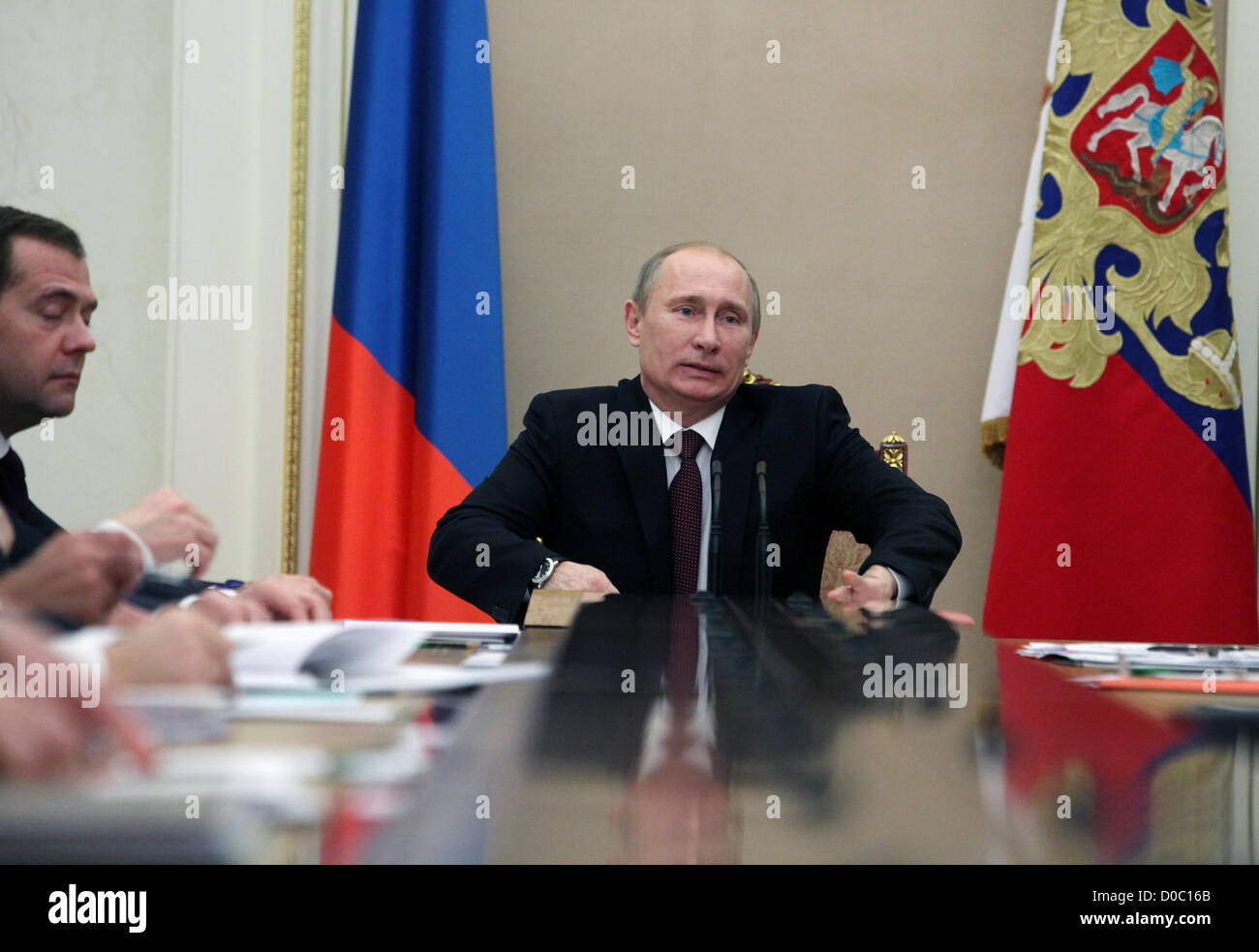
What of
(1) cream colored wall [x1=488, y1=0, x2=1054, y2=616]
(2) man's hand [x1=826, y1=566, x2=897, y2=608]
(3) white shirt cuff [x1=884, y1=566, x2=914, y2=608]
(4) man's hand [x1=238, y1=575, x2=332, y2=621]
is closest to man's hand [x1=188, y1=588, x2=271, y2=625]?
(4) man's hand [x1=238, y1=575, x2=332, y2=621]

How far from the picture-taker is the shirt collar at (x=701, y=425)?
2748mm

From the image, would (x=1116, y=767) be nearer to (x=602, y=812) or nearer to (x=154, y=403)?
(x=602, y=812)

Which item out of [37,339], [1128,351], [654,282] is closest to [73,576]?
[37,339]

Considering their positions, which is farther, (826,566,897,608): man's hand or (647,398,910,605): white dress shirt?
(647,398,910,605): white dress shirt

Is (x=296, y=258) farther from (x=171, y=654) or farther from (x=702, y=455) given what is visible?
(x=171, y=654)

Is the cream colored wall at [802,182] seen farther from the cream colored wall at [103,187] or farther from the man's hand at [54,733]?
the man's hand at [54,733]

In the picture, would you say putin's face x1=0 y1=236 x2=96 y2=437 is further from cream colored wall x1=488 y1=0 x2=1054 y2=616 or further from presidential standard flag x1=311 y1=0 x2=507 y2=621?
cream colored wall x1=488 y1=0 x2=1054 y2=616

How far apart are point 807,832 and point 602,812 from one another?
0.09m

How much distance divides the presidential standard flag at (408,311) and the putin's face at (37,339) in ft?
3.68

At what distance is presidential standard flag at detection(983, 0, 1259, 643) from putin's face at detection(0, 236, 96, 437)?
245 centimetres

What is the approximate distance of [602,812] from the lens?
50cm

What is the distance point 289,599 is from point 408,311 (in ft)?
7.89

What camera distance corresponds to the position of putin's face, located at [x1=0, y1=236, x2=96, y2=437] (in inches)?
95.0

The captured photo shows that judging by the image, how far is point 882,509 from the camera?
262 cm
